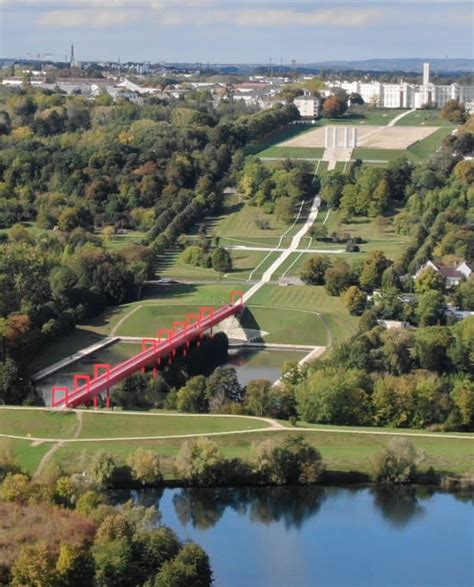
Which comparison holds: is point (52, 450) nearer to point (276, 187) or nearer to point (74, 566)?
point (74, 566)

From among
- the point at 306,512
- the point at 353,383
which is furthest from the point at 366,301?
the point at 306,512

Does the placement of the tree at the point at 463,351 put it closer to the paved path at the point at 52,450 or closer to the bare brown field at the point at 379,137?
the paved path at the point at 52,450

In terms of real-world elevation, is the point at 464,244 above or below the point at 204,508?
above

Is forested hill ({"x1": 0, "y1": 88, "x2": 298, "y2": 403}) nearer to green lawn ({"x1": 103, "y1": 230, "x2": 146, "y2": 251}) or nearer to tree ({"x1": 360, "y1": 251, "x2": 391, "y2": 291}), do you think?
green lawn ({"x1": 103, "y1": 230, "x2": 146, "y2": 251})

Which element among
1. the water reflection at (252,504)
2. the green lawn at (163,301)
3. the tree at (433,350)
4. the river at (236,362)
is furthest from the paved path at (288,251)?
the water reflection at (252,504)

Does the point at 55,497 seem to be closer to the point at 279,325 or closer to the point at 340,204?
the point at 279,325

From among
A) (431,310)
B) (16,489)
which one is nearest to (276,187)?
(431,310)
